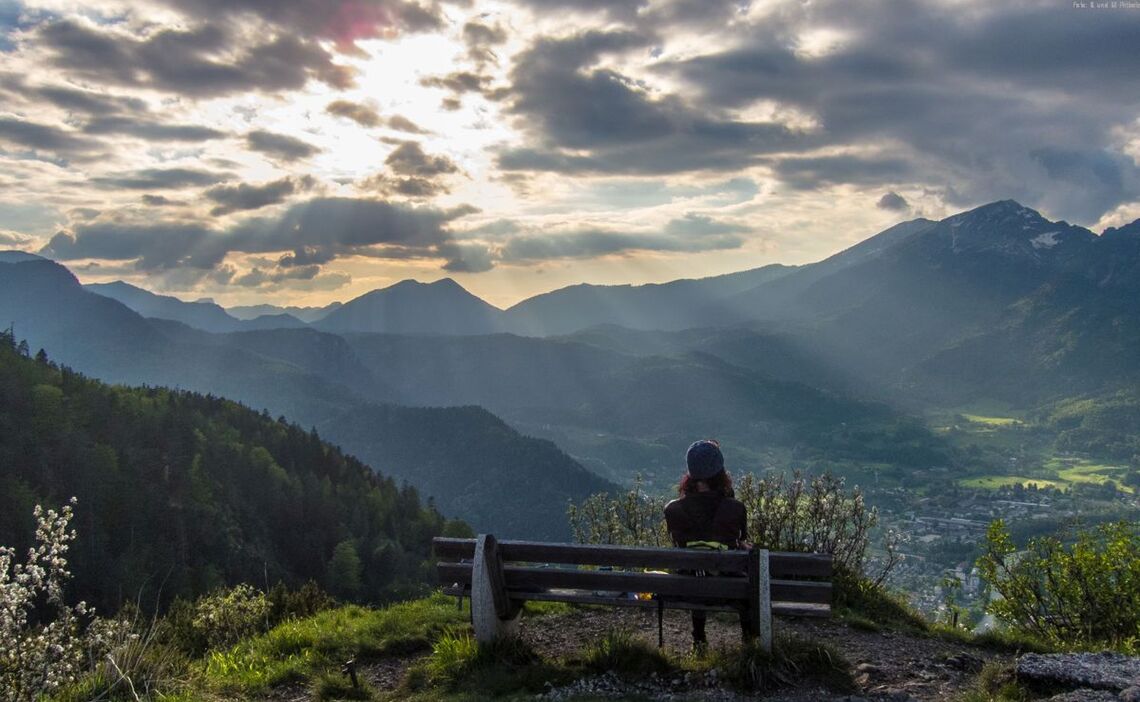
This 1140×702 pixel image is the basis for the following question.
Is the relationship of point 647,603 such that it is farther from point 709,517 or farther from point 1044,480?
point 1044,480

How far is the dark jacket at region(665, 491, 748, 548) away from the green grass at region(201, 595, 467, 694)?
3.78m

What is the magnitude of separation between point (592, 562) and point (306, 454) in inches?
4856

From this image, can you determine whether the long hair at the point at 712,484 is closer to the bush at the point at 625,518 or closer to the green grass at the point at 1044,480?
the bush at the point at 625,518

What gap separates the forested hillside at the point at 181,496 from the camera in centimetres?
8669

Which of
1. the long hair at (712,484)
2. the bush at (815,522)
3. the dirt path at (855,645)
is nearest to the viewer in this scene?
the dirt path at (855,645)

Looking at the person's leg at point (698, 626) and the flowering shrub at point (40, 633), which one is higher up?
the flowering shrub at point (40, 633)

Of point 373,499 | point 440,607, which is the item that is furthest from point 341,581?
point 440,607

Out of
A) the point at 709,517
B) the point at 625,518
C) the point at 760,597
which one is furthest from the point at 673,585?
the point at 625,518

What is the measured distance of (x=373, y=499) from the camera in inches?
4466

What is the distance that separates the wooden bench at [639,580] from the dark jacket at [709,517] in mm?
474

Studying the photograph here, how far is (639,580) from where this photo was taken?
7.59 meters

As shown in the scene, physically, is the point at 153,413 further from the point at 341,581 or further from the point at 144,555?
the point at 341,581

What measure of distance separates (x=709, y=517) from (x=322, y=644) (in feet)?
17.2

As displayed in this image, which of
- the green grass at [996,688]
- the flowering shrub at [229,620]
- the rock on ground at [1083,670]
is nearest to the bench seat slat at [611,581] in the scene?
the green grass at [996,688]
